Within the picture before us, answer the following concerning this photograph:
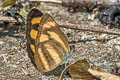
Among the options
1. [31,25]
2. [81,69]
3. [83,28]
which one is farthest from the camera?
[83,28]

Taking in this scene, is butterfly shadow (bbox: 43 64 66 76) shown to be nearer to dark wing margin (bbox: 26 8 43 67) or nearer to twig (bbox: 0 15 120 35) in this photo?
dark wing margin (bbox: 26 8 43 67)

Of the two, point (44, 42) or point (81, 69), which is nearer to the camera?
point (81, 69)

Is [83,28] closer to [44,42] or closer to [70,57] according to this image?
[70,57]

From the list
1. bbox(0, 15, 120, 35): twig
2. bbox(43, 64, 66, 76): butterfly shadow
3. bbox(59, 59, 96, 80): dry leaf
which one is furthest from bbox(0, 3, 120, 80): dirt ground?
bbox(59, 59, 96, 80): dry leaf

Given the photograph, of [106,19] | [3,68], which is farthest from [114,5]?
[3,68]

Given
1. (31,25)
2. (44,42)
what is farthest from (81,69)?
(31,25)
